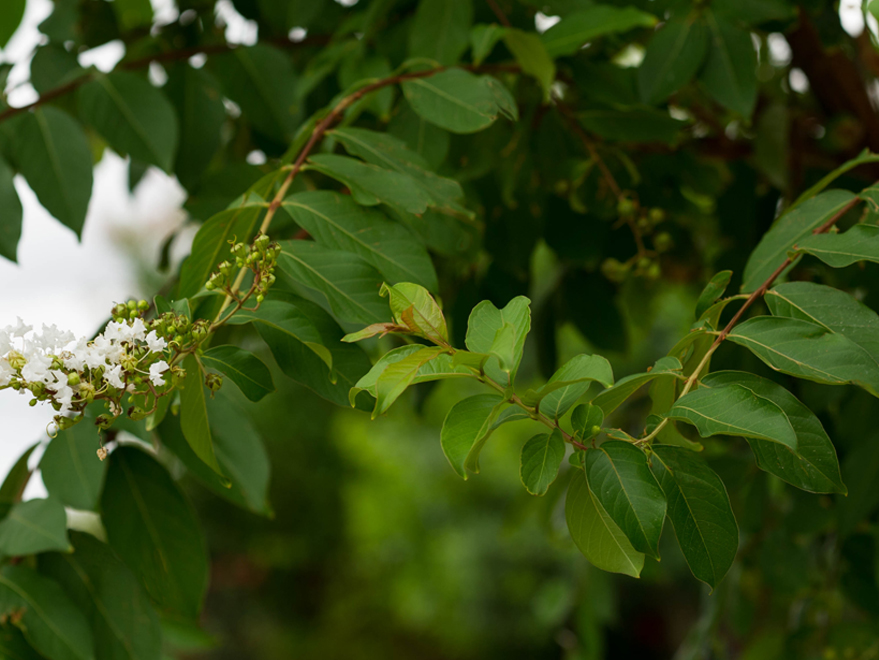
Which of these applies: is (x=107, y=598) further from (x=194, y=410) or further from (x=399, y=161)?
(x=399, y=161)

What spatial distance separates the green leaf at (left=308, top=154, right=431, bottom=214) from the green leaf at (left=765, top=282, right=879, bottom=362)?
0.24 meters

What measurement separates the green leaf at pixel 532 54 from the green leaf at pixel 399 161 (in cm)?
15

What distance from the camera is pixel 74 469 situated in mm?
640

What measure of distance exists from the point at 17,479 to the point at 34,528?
122 millimetres

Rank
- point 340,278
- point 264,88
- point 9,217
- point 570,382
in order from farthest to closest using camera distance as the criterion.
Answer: point 264,88, point 9,217, point 340,278, point 570,382

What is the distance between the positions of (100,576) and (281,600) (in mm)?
4498

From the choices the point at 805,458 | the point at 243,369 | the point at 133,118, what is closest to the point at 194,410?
the point at 243,369

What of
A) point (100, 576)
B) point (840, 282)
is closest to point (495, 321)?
point (100, 576)

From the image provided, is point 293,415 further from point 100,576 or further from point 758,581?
point 100,576

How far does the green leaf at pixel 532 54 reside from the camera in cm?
63

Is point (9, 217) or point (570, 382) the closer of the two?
point (570, 382)

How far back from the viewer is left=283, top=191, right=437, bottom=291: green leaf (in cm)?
50

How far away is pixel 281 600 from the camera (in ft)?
15.6

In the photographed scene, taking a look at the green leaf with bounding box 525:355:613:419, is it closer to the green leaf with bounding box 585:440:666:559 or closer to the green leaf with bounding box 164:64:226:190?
the green leaf with bounding box 585:440:666:559
